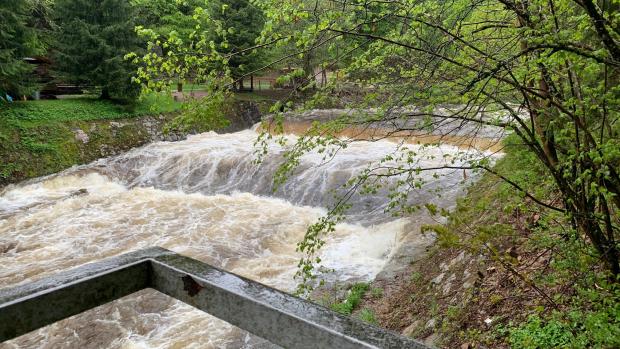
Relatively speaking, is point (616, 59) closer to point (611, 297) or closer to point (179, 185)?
point (611, 297)

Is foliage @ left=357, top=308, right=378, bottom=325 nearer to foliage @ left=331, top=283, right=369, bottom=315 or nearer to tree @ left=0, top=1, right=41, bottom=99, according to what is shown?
foliage @ left=331, top=283, right=369, bottom=315

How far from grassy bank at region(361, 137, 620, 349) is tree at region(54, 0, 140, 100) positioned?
53.1ft

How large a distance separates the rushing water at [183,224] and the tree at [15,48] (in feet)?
13.7

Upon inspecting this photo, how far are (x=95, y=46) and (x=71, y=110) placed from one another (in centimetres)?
328

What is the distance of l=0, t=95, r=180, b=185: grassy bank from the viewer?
14242 mm

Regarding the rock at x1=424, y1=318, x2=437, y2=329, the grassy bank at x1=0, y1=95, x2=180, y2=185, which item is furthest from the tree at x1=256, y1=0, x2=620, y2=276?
the grassy bank at x1=0, y1=95, x2=180, y2=185

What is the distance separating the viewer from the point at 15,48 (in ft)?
50.6

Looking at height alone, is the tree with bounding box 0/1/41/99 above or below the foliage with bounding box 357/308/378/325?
above

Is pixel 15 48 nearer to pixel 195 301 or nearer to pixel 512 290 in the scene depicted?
pixel 512 290

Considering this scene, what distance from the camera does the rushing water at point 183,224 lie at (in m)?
6.33

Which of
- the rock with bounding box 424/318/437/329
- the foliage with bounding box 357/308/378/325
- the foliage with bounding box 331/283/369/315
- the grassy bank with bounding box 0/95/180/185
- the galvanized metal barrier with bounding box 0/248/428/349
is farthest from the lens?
the grassy bank with bounding box 0/95/180/185

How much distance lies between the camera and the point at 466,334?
3.94 metres

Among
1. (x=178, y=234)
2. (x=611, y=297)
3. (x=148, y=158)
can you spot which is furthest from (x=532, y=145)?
(x=148, y=158)

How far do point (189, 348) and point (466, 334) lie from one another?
11.8 feet
